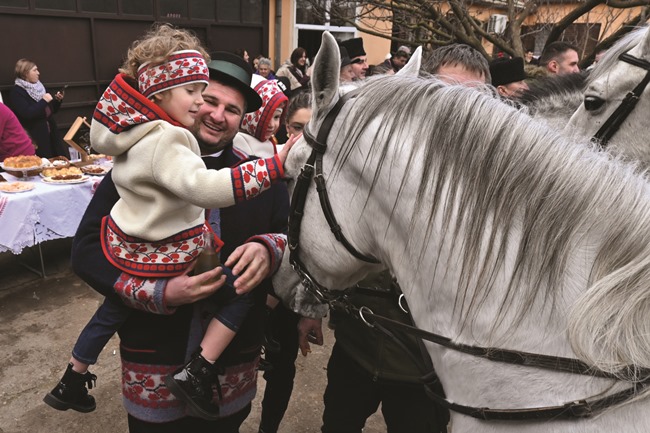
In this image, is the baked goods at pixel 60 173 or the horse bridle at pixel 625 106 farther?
the baked goods at pixel 60 173

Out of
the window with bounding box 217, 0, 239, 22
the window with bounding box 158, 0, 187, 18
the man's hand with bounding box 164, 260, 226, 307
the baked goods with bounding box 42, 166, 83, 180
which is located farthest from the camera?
the window with bounding box 217, 0, 239, 22

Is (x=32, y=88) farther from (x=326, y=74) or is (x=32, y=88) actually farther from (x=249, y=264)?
(x=326, y=74)

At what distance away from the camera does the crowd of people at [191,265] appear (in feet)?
4.88

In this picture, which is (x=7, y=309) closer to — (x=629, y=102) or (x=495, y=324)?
(x=495, y=324)

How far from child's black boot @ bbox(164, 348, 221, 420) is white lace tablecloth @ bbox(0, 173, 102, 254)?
3.42 m

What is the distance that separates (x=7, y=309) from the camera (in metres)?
4.27

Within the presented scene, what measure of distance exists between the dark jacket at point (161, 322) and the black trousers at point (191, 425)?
48mm

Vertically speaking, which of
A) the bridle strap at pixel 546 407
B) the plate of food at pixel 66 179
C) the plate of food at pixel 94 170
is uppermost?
the bridle strap at pixel 546 407

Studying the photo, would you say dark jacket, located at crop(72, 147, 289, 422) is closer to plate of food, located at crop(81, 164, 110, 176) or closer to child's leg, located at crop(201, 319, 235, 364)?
child's leg, located at crop(201, 319, 235, 364)

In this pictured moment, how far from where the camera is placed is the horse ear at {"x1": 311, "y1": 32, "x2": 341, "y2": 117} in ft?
3.87

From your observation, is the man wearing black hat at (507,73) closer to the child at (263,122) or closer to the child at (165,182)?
the child at (263,122)

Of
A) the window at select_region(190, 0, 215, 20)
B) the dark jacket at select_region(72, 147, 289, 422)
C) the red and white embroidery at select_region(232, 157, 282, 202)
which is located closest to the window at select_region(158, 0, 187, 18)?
the window at select_region(190, 0, 215, 20)

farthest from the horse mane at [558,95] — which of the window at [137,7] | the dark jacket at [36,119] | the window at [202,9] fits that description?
the window at [202,9]

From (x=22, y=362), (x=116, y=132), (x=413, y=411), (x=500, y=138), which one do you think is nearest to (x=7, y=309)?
(x=22, y=362)
